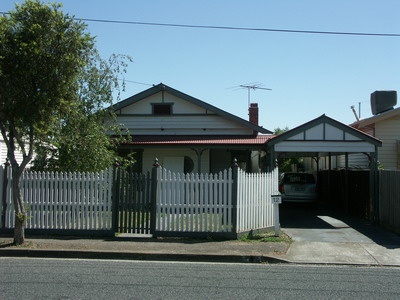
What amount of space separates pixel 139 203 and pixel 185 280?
4.01 meters

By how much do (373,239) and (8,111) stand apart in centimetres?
930

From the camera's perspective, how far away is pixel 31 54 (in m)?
8.97

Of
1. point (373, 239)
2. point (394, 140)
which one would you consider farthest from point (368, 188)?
point (394, 140)

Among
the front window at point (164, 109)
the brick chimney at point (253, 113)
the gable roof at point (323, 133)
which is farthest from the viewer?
the brick chimney at point (253, 113)

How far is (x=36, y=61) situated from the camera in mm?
9102

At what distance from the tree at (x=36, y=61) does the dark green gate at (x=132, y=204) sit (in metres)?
2.52

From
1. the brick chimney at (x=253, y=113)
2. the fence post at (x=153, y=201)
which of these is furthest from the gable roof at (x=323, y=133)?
the brick chimney at (x=253, y=113)

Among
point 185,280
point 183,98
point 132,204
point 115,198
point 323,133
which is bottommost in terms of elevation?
point 185,280

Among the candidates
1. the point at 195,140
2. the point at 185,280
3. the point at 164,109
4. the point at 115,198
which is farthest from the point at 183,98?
the point at 185,280

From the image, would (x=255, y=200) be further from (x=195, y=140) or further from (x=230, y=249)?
(x=195, y=140)

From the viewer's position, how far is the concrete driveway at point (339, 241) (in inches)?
360

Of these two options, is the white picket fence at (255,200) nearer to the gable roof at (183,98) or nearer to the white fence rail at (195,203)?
the white fence rail at (195,203)

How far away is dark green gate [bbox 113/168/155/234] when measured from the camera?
1091cm

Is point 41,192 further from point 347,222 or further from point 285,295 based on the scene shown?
point 347,222
